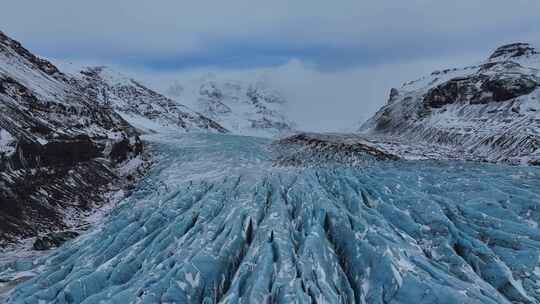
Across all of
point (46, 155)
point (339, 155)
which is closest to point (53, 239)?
point (46, 155)

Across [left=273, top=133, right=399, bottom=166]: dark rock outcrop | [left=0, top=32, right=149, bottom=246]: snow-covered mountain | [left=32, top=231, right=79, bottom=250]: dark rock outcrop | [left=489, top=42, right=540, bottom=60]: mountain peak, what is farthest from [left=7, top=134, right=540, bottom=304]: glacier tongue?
[left=489, top=42, right=540, bottom=60]: mountain peak

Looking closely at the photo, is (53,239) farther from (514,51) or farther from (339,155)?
(514,51)

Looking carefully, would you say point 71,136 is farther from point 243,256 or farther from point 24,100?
point 243,256

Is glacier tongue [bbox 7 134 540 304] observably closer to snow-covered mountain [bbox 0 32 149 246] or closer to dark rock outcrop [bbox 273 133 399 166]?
snow-covered mountain [bbox 0 32 149 246]

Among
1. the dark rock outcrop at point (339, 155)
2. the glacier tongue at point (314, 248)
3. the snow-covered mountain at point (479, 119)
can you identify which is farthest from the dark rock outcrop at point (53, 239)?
the snow-covered mountain at point (479, 119)

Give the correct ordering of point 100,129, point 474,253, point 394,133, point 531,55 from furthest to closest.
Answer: point 531,55
point 394,133
point 100,129
point 474,253

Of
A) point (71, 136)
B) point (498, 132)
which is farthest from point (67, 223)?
point (498, 132)

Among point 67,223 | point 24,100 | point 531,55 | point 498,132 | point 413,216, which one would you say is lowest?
point 67,223
